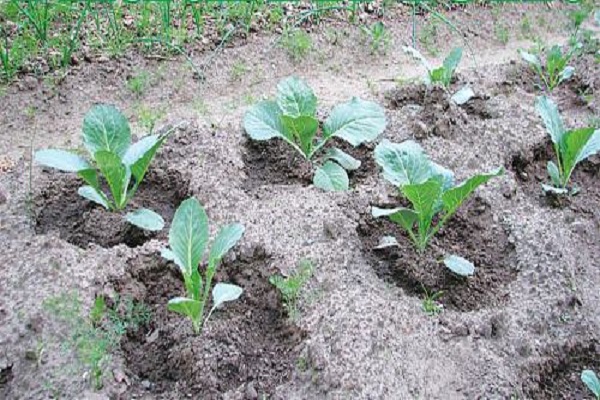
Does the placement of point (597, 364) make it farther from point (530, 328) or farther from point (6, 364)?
point (6, 364)

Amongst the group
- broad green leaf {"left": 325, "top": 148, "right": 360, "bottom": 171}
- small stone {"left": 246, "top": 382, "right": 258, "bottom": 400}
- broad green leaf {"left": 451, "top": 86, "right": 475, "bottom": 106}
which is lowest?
small stone {"left": 246, "top": 382, "right": 258, "bottom": 400}

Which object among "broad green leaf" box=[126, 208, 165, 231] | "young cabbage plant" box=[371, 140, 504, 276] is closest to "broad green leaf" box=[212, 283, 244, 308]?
"broad green leaf" box=[126, 208, 165, 231]

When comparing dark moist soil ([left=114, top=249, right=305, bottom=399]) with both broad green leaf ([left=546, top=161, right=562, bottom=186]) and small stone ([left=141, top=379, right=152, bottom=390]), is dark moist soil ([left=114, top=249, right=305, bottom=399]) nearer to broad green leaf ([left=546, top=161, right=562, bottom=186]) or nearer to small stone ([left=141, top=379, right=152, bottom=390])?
small stone ([left=141, top=379, right=152, bottom=390])

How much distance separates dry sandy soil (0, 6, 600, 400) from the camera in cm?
234

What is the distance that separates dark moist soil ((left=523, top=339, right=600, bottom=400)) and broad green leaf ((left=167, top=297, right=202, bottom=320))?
1.00 m

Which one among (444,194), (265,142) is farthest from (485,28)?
(444,194)

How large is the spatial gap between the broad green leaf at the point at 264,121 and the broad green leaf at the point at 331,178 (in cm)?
22

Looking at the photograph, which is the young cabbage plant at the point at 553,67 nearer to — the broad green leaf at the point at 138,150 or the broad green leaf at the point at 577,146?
the broad green leaf at the point at 577,146

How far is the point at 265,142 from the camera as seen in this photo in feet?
11.0

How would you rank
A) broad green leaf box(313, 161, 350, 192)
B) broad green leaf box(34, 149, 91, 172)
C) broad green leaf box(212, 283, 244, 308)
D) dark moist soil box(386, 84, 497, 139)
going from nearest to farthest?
broad green leaf box(212, 283, 244, 308) < broad green leaf box(34, 149, 91, 172) < broad green leaf box(313, 161, 350, 192) < dark moist soil box(386, 84, 497, 139)

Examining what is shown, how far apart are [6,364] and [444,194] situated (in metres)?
1.49

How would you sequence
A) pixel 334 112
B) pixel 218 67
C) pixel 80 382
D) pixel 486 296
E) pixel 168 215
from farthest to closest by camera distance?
pixel 218 67 → pixel 334 112 → pixel 168 215 → pixel 486 296 → pixel 80 382

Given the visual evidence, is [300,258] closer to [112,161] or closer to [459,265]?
[459,265]

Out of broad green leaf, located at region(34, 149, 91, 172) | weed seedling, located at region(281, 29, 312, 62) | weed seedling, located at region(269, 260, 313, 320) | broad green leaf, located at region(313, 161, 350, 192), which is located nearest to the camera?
weed seedling, located at region(269, 260, 313, 320)
